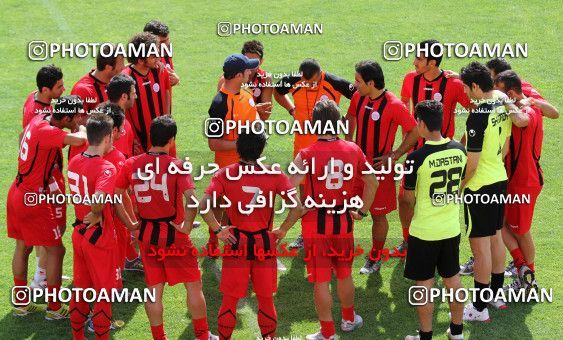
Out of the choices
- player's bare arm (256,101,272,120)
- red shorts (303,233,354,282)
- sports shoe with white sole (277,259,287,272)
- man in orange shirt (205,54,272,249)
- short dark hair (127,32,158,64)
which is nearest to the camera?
red shorts (303,233,354,282)

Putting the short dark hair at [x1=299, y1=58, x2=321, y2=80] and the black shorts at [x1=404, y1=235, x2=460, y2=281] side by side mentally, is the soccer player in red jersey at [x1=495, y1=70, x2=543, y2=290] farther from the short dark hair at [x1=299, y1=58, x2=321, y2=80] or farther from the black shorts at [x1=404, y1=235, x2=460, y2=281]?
the short dark hair at [x1=299, y1=58, x2=321, y2=80]

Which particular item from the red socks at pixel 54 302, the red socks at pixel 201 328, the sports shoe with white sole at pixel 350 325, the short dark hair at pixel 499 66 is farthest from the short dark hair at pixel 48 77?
the short dark hair at pixel 499 66

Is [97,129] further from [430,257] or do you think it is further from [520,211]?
[520,211]

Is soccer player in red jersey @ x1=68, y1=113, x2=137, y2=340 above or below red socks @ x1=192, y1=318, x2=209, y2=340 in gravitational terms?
above

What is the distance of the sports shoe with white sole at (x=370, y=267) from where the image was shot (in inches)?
363

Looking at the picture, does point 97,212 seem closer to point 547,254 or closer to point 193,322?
point 193,322

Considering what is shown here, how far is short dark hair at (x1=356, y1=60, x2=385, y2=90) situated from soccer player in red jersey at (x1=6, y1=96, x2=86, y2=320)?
9.28 feet

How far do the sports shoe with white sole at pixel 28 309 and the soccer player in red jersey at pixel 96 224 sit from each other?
0.99 meters

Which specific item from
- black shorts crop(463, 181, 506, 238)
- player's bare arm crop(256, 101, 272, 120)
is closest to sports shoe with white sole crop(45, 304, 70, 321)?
player's bare arm crop(256, 101, 272, 120)

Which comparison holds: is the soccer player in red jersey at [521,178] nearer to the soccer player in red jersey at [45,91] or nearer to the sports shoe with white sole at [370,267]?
the sports shoe with white sole at [370,267]

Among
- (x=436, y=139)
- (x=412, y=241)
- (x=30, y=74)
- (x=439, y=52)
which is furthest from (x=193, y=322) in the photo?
(x=30, y=74)

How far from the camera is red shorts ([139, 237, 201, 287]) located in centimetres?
751
